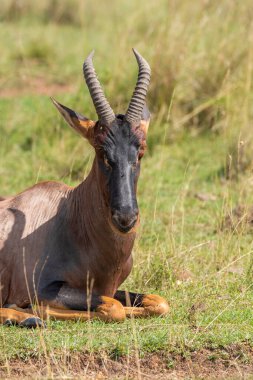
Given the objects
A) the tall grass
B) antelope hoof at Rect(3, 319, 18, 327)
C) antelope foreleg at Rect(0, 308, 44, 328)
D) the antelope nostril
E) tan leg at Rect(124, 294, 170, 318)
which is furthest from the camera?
the tall grass

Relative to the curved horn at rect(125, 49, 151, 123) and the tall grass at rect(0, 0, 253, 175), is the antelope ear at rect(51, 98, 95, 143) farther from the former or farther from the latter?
the tall grass at rect(0, 0, 253, 175)

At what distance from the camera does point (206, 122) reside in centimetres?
1301

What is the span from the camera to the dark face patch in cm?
703

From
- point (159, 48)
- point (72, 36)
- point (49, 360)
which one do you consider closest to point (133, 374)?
point (49, 360)

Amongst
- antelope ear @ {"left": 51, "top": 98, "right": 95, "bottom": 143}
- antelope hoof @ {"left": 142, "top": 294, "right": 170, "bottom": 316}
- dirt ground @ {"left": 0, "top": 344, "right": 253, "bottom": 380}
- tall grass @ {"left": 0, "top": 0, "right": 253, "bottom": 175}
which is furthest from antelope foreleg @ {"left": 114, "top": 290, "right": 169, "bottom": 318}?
tall grass @ {"left": 0, "top": 0, "right": 253, "bottom": 175}

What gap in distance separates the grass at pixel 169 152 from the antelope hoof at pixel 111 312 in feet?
0.23

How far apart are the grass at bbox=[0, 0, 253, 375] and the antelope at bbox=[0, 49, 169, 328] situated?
24 cm

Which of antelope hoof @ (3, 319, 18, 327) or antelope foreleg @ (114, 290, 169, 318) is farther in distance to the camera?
antelope foreleg @ (114, 290, 169, 318)

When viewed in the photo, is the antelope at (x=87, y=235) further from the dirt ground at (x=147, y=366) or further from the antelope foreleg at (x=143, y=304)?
the dirt ground at (x=147, y=366)

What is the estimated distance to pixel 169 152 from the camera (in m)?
12.4

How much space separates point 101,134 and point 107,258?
35.4 inches

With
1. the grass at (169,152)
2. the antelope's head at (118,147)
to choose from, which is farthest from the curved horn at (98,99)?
the grass at (169,152)

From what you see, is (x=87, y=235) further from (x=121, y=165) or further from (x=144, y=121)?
(x=144, y=121)

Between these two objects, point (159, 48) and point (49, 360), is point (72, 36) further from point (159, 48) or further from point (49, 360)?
point (49, 360)
